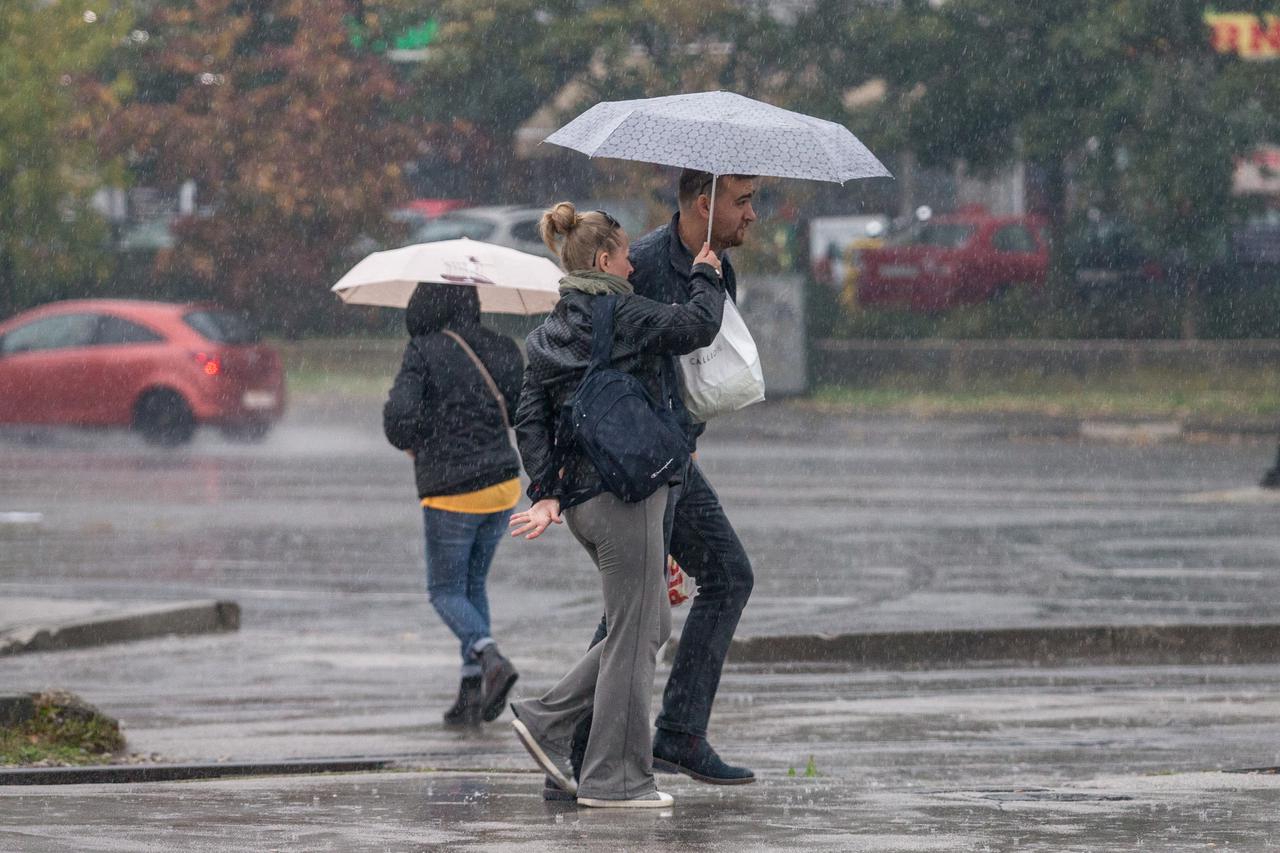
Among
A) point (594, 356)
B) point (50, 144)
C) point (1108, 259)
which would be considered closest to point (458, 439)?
point (594, 356)

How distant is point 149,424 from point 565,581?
12489 mm

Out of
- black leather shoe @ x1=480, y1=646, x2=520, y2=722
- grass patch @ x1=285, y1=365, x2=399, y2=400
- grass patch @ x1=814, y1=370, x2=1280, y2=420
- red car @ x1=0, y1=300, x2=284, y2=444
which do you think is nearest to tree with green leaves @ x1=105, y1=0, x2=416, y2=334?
grass patch @ x1=285, y1=365, x2=399, y2=400

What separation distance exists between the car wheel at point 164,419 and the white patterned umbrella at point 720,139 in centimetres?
1948

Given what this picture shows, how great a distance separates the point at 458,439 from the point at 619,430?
3.14 meters

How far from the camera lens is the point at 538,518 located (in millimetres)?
6562

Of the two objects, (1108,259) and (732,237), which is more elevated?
(732,237)

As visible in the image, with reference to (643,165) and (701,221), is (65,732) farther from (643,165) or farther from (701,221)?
(643,165)

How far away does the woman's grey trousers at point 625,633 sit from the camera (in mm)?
6609

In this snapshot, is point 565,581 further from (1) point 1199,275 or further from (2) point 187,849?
(1) point 1199,275

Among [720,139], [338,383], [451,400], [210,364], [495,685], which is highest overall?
[720,139]

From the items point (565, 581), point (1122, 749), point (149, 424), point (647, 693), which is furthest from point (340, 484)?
point (647, 693)

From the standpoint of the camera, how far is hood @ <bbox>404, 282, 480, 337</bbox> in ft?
31.6

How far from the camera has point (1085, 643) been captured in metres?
11.3

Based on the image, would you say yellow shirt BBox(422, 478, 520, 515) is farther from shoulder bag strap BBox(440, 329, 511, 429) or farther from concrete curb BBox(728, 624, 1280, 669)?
concrete curb BBox(728, 624, 1280, 669)
